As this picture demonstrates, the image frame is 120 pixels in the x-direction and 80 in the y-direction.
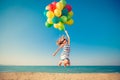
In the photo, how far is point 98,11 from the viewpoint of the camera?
19.0 feet

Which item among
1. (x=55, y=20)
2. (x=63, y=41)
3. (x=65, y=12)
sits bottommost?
(x=63, y=41)

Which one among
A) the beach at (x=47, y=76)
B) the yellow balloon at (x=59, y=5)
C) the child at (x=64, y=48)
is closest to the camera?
the yellow balloon at (x=59, y=5)

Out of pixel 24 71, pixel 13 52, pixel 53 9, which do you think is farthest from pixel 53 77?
pixel 53 9

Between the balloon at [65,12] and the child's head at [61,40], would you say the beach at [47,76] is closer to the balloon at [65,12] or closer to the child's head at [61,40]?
the child's head at [61,40]

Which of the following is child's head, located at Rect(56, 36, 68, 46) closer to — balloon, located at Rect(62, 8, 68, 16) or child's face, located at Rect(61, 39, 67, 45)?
child's face, located at Rect(61, 39, 67, 45)

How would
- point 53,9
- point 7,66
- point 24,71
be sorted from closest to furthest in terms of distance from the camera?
point 53,9, point 7,66, point 24,71

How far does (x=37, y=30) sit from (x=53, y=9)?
0.97 meters

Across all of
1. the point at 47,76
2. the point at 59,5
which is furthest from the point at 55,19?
the point at 47,76

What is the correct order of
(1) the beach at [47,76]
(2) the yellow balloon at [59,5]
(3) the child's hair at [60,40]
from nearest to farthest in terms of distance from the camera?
1. (2) the yellow balloon at [59,5]
2. (3) the child's hair at [60,40]
3. (1) the beach at [47,76]

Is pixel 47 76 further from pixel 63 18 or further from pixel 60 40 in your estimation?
pixel 63 18

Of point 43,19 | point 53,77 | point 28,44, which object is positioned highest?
point 43,19

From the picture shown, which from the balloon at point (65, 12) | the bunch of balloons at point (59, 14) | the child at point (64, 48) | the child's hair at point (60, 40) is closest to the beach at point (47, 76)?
the child at point (64, 48)

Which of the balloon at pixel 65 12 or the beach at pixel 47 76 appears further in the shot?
the beach at pixel 47 76

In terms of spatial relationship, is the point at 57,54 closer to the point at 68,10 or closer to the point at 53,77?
the point at 53,77
